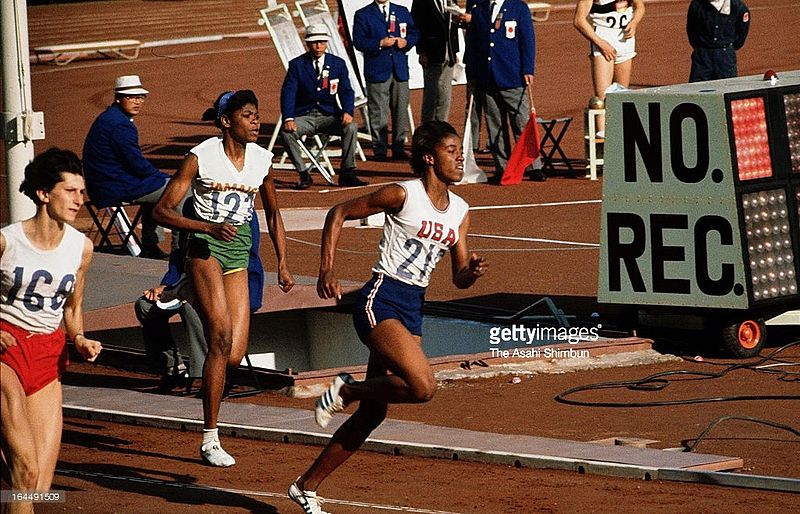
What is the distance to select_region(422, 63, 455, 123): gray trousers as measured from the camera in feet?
73.0

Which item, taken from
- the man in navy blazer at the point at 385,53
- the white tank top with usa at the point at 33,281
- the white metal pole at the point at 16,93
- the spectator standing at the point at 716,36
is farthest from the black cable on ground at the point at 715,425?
the man in navy blazer at the point at 385,53

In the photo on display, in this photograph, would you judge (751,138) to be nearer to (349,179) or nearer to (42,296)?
(42,296)

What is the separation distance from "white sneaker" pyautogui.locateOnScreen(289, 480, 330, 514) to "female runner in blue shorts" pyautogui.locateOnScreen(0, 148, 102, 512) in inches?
48.2

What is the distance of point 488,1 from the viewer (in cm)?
2048

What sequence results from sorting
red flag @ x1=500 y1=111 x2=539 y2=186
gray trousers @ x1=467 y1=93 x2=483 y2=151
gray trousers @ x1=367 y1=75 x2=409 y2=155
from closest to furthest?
red flag @ x1=500 y1=111 x2=539 y2=186
gray trousers @ x1=467 y1=93 x2=483 y2=151
gray trousers @ x1=367 y1=75 x2=409 y2=155

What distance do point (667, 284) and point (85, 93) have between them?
2241 cm

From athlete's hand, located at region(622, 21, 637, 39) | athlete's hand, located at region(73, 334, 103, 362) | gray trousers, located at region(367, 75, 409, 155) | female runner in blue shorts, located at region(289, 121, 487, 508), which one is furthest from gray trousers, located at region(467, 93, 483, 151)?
athlete's hand, located at region(73, 334, 103, 362)

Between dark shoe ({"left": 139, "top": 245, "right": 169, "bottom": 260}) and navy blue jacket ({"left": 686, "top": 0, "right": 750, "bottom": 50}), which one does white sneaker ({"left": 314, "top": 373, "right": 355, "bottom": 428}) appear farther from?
navy blue jacket ({"left": 686, "top": 0, "right": 750, "bottom": 50})

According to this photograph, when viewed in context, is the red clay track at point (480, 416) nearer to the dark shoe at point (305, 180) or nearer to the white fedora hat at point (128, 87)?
the dark shoe at point (305, 180)

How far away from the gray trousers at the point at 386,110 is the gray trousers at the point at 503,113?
2.36m

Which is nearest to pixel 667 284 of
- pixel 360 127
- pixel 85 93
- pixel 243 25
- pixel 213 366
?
pixel 213 366

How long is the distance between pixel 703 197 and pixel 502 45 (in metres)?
8.57

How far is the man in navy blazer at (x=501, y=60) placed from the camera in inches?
795

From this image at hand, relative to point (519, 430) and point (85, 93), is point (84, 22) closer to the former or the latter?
point (85, 93)
